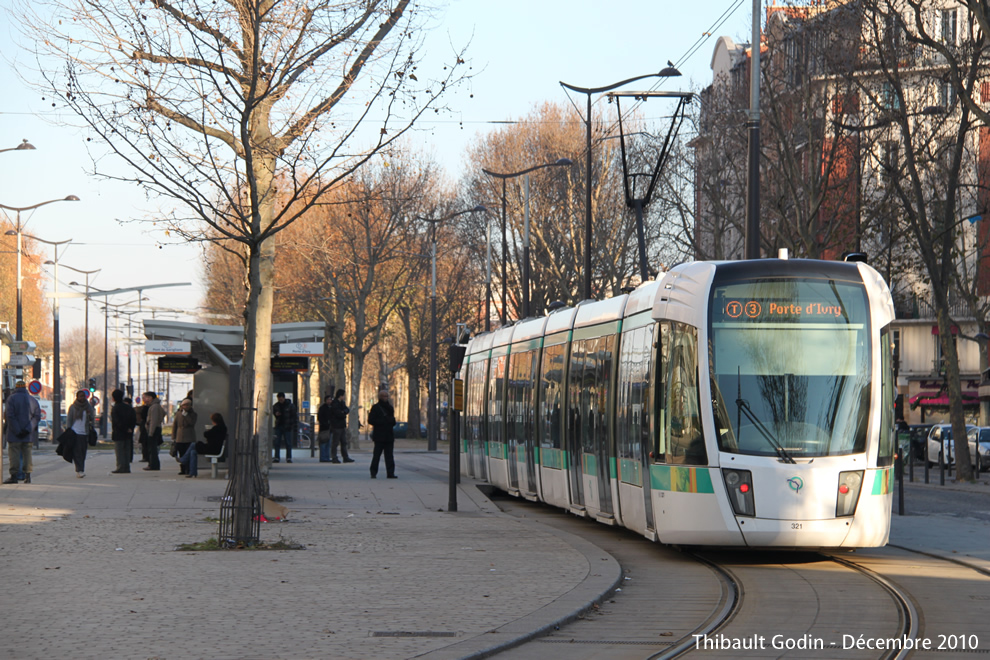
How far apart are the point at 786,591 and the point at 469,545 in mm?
3909

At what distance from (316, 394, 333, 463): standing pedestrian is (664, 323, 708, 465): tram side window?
2160 cm

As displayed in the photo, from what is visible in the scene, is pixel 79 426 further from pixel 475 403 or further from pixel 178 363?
pixel 475 403

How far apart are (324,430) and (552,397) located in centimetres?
1706

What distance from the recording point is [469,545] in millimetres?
14055

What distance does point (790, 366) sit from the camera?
12.6 metres

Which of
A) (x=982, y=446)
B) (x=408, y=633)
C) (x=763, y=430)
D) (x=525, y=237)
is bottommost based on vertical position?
(x=408, y=633)

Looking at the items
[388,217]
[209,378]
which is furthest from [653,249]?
[209,378]

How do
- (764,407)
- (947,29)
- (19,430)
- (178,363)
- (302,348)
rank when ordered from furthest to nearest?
(947,29)
(178,363)
(302,348)
(19,430)
(764,407)

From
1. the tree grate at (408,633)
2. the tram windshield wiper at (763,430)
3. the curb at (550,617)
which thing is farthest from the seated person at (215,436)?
the tree grate at (408,633)

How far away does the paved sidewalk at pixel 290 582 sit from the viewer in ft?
26.9

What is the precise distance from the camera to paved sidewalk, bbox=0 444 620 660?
8.20 metres

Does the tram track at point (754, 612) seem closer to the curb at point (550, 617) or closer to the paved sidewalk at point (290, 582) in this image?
the curb at point (550, 617)

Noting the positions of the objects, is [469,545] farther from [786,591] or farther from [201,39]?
[201,39]

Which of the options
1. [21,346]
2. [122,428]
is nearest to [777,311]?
[122,428]
